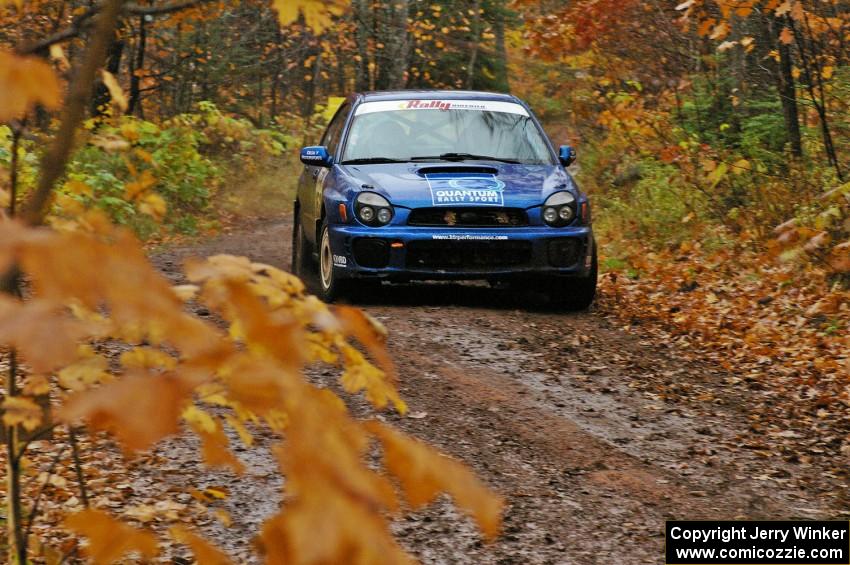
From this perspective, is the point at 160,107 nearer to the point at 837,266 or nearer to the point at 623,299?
the point at 623,299

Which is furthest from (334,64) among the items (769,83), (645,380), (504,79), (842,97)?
(645,380)

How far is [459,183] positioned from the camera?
8586mm

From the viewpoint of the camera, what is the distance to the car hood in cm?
845

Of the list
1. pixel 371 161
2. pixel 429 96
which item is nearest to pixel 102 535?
pixel 371 161

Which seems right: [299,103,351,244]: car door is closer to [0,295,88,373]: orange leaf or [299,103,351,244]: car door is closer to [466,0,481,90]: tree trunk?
[0,295,88,373]: orange leaf

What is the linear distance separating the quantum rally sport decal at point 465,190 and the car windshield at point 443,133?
0.58 meters

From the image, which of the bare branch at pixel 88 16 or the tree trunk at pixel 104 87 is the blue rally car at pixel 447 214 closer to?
the bare branch at pixel 88 16

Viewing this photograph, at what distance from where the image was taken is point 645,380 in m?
6.89

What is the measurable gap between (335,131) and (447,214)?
2.09 meters

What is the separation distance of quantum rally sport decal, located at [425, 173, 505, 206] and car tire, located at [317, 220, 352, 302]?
97cm

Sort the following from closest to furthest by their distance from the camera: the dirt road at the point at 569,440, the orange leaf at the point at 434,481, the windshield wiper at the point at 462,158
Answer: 1. the orange leaf at the point at 434,481
2. the dirt road at the point at 569,440
3. the windshield wiper at the point at 462,158

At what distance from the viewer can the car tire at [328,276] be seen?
8.66m

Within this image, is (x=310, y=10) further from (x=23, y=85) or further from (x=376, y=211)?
(x=376, y=211)

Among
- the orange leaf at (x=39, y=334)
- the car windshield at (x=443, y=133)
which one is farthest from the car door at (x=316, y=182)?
the orange leaf at (x=39, y=334)
